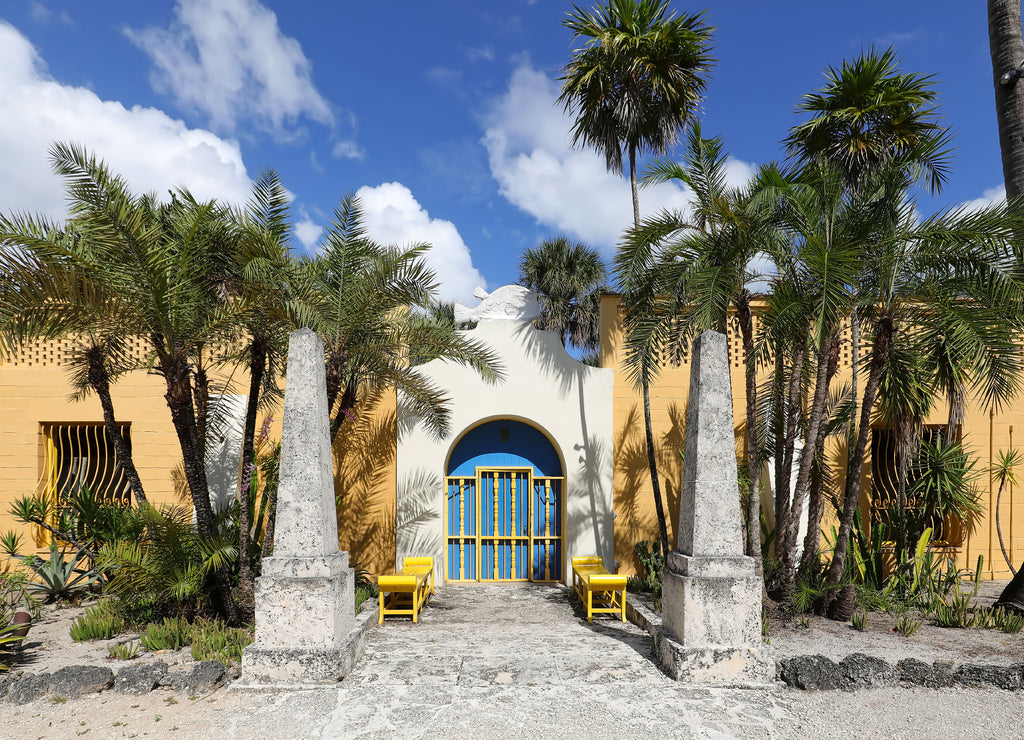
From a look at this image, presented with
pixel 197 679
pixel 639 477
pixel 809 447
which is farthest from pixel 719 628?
pixel 197 679

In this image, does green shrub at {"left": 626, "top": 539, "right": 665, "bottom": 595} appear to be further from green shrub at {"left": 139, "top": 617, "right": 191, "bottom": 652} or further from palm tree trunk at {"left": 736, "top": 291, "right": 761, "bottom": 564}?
green shrub at {"left": 139, "top": 617, "right": 191, "bottom": 652}

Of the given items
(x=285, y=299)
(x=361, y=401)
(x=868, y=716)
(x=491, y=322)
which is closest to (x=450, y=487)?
(x=361, y=401)

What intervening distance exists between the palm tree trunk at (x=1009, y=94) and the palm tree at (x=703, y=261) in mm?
3290

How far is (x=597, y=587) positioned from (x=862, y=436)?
357 cm

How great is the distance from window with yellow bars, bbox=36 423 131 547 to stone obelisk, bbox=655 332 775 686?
28.0 feet

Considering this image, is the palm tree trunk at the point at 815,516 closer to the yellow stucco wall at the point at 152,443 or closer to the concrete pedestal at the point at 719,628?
the concrete pedestal at the point at 719,628

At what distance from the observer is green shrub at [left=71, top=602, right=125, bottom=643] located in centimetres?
684

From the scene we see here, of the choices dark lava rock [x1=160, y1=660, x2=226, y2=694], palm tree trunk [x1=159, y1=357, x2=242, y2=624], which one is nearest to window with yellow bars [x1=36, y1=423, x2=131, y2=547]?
palm tree trunk [x1=159, y1=357, x2=242, y2=624]

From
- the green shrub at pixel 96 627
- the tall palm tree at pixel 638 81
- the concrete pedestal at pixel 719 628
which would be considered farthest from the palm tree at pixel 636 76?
the green shrub at pixel 96 627

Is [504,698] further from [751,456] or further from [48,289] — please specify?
[48,289]

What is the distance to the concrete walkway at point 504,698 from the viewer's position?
4660 mm

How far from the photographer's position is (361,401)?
9.62 meters

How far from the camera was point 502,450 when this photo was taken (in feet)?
33.2

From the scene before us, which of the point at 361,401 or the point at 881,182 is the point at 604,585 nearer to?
the point at 361,401
